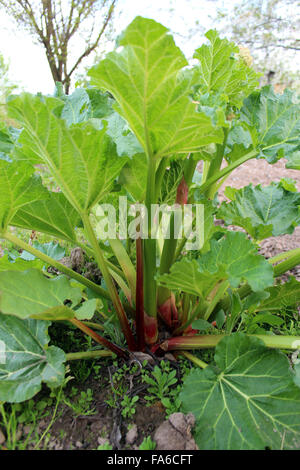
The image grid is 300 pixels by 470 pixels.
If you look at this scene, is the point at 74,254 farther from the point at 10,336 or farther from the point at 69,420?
the point at 69,420

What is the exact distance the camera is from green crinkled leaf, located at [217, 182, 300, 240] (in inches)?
39.6

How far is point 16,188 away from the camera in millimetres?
910

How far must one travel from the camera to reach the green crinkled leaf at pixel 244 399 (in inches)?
31.2

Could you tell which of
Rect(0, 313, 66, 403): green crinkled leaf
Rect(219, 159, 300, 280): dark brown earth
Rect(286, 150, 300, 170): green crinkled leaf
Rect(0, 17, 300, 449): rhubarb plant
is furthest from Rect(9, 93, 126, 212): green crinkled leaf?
Rect(219, 159, 300, 280): dark brown earth

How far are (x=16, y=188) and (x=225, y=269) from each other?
0.56 m

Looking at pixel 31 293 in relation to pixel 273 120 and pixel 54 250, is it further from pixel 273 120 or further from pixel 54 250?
pixel 273 120

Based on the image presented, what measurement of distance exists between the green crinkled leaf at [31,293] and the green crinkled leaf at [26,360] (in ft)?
0.31

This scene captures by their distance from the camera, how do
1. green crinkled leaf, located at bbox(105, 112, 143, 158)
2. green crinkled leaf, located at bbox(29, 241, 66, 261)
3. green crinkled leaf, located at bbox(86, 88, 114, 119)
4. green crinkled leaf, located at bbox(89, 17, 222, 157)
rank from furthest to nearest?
green crinkled leaf, located at bbox(29, 241, 66, 261) → green crinkled leaf, located at bbox(86, 88, 114, 119) → green crinkled leaf, located at bbox(105, 112, 143, 158) → green crinkled leaf, located at bbox(89, 17, 222, 157)

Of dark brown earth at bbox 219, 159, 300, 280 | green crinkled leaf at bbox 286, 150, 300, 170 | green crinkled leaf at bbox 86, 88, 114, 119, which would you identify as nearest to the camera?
green crinkled leaf at bbox 286, 150, 300, 170

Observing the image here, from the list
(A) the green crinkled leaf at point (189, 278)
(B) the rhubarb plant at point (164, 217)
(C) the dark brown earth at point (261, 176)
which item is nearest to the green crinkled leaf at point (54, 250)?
(B) the rhubarb plant at point (164, 217)

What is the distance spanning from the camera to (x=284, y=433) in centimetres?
80

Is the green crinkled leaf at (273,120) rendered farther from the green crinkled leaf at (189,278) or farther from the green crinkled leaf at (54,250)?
the green crinkled leaf at (54,250)
